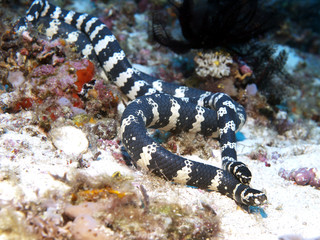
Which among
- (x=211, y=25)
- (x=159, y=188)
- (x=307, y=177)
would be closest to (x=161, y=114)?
(x=159, y=188)

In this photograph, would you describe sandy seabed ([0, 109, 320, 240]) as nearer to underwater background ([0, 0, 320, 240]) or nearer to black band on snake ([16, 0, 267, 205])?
underwater background ([0, 0, 320, 240])

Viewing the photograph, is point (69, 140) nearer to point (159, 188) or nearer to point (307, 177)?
point (159, 188)

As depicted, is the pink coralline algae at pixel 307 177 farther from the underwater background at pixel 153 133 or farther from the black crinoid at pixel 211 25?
the black crinoid at pixel 211 25

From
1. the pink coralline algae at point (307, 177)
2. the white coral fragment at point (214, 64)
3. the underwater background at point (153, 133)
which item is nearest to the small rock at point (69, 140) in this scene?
the underwater background at point (153, 133)

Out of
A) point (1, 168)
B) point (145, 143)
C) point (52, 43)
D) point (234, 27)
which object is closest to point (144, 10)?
point (234, 27)

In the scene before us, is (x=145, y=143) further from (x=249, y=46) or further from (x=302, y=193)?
(x=249, y=46)

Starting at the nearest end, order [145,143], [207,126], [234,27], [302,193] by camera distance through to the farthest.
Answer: [145,143], [302,193], [207,126], [234,27]
